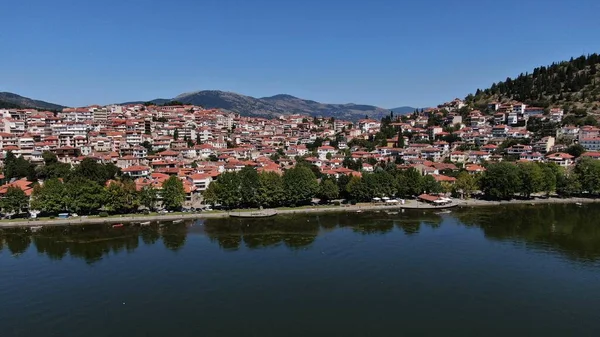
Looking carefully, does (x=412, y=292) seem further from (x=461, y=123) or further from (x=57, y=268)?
(x=461, y=123)

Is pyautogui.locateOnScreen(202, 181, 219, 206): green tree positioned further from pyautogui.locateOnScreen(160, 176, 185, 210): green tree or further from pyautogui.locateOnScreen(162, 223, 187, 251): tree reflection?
pyautogui.locateOnScreen(162, 223, 187, 251): tree reflection

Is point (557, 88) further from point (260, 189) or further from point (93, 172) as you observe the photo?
point (93, 172)

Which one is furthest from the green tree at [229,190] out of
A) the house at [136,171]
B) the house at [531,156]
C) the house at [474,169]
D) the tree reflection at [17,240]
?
the house at [531,156]

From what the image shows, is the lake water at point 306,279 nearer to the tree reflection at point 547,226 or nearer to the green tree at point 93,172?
the tree reflection at point 547,226

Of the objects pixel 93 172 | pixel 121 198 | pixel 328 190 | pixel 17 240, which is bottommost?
pixel 17 240

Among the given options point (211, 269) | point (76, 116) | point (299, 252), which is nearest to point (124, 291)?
point (211, 269)

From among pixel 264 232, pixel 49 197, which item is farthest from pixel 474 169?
pixel 49 197
